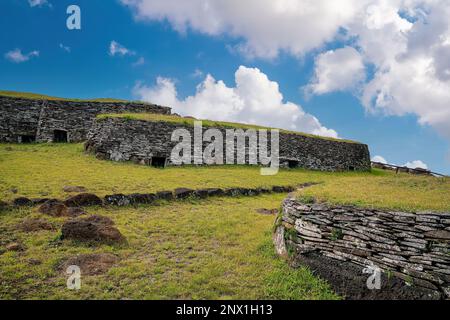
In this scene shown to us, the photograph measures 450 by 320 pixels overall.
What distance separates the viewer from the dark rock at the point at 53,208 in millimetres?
11148

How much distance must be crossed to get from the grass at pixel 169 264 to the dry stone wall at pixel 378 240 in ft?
2.93

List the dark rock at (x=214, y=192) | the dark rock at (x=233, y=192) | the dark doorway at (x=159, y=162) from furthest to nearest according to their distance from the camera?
the dark doorway at (x=159, y=162)
the dark rock at (x=233, y=192)
the dark rock at (x=214, y=192)

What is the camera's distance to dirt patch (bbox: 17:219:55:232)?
32.1ft

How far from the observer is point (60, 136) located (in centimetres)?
2800

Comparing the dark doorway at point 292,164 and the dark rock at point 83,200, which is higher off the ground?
the dark doorway at point 292,164

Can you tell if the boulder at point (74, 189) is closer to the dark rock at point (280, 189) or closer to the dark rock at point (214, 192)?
the dark rock at point (214, 192)

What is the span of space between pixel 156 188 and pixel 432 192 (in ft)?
40.6

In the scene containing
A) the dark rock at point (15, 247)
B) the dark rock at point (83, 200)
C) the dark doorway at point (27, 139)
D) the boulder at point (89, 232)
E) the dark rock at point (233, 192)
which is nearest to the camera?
the dark rock at point (15, 247)

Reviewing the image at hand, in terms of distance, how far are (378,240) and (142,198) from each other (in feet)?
34.5

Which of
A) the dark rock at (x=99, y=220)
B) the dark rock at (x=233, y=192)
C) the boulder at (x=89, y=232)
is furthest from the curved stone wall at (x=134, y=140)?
the boulder at (x=89, y=232)

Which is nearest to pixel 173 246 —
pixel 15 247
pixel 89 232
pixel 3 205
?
pixel 89 232

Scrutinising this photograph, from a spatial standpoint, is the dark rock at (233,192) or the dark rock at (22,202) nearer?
the dark rock at (22,202)

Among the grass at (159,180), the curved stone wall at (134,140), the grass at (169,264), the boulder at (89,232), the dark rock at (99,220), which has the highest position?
the curved stone wall at (134,140)

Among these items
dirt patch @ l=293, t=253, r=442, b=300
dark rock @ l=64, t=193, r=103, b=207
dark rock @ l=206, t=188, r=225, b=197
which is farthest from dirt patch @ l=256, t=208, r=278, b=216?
dark rock @ l=64, t=193, r=103, b=207
